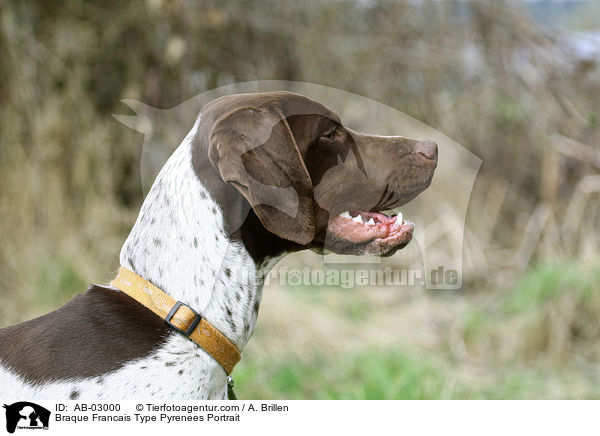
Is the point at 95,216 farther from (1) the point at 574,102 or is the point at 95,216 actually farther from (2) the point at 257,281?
Answer: (1) the point at 574,102

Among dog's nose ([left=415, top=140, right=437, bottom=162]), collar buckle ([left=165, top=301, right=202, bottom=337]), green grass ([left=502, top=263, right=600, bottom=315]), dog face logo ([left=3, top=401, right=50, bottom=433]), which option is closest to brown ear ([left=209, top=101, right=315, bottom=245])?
collar buckle ([left=165, top=301, right=202, bottom=337])

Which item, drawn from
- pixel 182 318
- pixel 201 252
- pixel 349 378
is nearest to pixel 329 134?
pixel 201 252

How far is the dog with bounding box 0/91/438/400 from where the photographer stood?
1.66 m

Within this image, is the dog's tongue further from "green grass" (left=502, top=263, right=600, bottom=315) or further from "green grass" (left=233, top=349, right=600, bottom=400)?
"green grass" (left=502, top=263, right=600, bottom=315)

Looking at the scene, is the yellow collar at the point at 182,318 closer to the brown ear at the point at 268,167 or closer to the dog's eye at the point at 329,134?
the brown ear at the point at 268,167

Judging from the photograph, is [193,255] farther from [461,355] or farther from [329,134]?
[461,355]

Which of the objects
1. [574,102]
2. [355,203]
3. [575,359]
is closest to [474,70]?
[574,102]

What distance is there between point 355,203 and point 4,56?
3.74 metres

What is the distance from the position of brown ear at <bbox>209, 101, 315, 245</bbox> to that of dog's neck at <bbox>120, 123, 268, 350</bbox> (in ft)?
0.43

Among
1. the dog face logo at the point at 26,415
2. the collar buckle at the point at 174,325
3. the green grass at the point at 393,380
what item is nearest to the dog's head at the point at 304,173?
the collar buckle at the point at 174,325

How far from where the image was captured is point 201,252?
1747 millimetres

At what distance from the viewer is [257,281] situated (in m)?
1.86

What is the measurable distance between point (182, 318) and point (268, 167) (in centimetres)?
45

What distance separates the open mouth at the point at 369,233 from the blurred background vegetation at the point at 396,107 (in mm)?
1435
